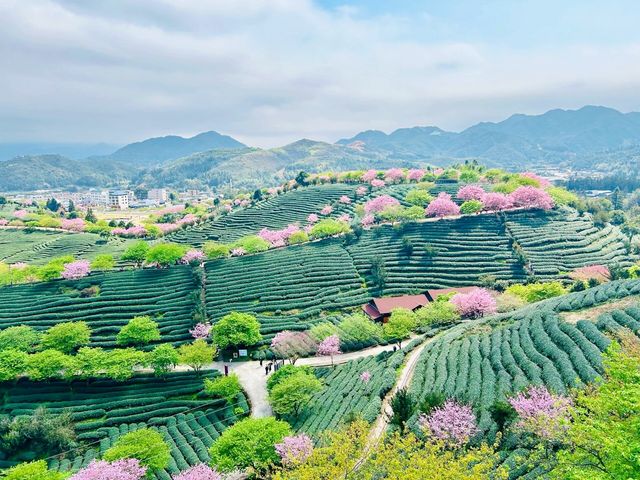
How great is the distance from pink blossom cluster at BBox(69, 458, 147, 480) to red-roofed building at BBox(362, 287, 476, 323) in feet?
125

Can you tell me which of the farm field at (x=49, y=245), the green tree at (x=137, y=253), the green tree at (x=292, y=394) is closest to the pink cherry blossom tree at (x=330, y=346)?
the green tree at (x=292, y=394)

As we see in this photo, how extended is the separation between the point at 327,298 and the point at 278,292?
8659 mm

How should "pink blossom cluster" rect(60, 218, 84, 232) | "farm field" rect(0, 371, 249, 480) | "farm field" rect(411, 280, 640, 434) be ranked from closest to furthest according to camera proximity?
1. "farm field" rect(411, 280, 640, 434)
2. "farm field" rect(0, 371, 249, 480)
3. "pink blossom cluster" rect(60, 218, 84, 232)

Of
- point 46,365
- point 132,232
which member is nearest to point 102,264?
point 46,365

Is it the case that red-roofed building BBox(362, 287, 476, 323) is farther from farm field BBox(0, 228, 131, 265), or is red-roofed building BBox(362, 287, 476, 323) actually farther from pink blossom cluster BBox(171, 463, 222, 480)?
farm field BBox(0, 228, 131, 265)

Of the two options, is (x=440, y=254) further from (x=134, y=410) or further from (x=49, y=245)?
(x=49, y=245)

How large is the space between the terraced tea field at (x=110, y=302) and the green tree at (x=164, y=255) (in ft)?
6.04

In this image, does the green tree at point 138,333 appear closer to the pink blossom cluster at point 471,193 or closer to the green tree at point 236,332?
the green tree at point 236,332

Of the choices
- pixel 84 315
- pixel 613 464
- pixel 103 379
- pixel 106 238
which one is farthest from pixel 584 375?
pixel 106 238

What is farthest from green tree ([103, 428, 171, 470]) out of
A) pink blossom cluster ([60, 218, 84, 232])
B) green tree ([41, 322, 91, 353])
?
pink blossom cluster ([60, 218, 84, 232])

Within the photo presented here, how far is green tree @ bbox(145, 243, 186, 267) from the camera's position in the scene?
79125 millimetres

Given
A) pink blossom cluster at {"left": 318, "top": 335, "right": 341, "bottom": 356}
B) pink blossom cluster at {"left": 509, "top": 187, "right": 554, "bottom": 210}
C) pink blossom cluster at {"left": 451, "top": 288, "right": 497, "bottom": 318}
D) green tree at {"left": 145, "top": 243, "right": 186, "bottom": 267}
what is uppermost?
pink blossom cluster at {"left": 509, "top": 187, "right": 554, "bottom": 210}

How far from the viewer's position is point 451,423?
25750 mm

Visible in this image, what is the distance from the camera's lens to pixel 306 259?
81250 mm
